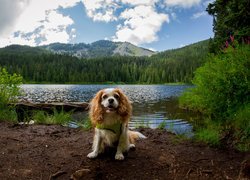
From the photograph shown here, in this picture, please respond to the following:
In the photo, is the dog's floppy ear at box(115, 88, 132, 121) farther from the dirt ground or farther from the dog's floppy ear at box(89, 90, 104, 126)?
the dirt ground

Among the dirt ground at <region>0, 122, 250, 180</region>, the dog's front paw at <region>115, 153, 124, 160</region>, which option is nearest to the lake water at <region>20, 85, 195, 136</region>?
the dirt ground at <region>0, 122, 250, 180</region>

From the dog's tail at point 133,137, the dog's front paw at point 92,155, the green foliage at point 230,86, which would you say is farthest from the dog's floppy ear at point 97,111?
the green foliage at point 230,86

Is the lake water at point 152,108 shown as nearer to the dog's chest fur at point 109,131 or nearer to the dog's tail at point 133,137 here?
the dog's tail at point 133,137

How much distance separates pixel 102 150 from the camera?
589cm

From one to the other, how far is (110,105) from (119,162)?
48.5 inches

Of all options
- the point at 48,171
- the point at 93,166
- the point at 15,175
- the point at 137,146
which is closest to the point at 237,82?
the point at 137,146

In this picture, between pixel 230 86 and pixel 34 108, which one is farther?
pixel 34 108

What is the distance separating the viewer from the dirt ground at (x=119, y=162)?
16.3 ft

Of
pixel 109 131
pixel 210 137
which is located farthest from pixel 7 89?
pixel 210 137

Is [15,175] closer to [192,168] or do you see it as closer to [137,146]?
[137,146]

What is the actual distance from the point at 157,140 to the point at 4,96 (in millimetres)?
6976

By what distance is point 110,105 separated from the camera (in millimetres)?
5328

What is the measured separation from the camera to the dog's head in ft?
17.7

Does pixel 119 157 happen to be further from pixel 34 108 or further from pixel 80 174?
pixel 34 108
